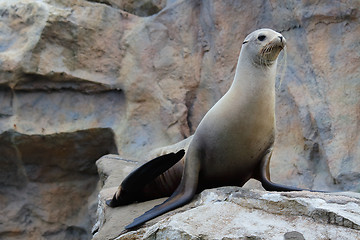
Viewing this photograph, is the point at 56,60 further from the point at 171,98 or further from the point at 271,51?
the point at 271,51

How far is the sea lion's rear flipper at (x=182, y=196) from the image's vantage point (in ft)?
8.74

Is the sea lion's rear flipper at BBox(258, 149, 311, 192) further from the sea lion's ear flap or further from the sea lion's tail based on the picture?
the sea lion's ear flap

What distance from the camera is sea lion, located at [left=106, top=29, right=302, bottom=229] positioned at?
9.61ft

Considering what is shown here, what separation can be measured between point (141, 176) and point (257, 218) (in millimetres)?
1095

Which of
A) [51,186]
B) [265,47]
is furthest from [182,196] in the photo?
[51,186]

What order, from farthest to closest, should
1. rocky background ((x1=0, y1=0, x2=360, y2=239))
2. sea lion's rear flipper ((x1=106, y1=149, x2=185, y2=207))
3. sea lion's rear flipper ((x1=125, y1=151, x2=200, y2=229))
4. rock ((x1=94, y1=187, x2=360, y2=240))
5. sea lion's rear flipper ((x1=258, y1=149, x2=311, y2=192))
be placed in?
1. rocky background ((x1=0, y1=0, x2=360, y2=239))
2. sea lion's rear flipper ((x1=106, y1=149, x2=185, y2=207))
3. sea lion's rear flipper ((x1=258, y1=149, x2=311, y2=192))
4. sea lion's rear flipper ((x1=125, y1=151, x2=200, y2=229))
5. rock ((x1=94, y1=187, x2=360, y2=240))

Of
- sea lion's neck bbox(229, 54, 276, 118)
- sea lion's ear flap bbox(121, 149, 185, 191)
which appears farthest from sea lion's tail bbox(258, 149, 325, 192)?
sea lion's ear flap bbox(121, 149, 185, 191)

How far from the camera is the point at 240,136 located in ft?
9.58

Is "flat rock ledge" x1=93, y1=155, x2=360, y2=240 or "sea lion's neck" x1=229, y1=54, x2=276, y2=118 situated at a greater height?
"sea lion's neck" x1=229, y1=54, x2=276, y2=118

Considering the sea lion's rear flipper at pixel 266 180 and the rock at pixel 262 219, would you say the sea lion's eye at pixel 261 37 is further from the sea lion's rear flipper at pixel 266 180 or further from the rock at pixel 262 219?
the rock at pixel 262 219

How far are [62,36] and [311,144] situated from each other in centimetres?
308

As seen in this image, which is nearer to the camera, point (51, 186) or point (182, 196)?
point (182, 196)

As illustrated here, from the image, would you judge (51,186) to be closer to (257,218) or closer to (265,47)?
(265,47)

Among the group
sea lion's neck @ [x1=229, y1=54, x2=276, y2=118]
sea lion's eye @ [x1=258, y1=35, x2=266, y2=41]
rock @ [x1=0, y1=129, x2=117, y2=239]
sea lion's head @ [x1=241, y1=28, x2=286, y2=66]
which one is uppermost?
sea lion's eye @ [x1=258, y1=35, x2=266, y2=41]
